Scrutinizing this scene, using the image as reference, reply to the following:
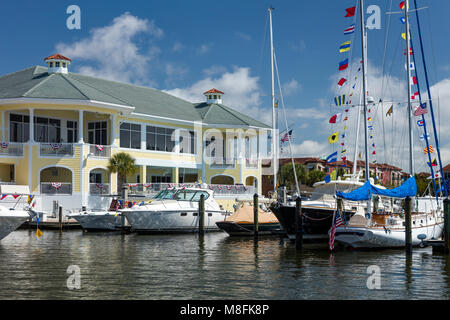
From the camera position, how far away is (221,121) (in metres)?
48.6

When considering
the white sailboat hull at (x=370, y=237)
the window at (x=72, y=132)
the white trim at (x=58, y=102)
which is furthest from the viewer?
the window at (x=72, y=132)

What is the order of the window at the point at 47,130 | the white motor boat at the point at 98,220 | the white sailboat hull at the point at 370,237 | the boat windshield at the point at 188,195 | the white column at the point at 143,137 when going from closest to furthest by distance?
the white sailboat hull at the point at 370,237 → the white motor boat at the point at 98,220 → the boat windshield at the point at 188,195 → the window at the point at 47,130 → the white column at the point at 143,137

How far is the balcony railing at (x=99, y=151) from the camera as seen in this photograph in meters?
38.9

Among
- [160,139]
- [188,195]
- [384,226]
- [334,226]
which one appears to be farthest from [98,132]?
[384,226]

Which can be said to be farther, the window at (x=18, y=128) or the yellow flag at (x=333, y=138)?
the window at (x=18, y=128)

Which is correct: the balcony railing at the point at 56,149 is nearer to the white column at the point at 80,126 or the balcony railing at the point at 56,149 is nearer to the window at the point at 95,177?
the white column at the point at 80,126

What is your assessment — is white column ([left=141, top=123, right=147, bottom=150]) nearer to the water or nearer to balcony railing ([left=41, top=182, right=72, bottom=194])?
balcony railing ([left=41, top=182, right=72, bottom=194])

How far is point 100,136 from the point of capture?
41.7 metres

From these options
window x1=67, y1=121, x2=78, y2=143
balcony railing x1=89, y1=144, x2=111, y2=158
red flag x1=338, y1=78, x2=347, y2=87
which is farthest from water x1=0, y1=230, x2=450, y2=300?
window x1=67, y1=121, x2=78, y2=143

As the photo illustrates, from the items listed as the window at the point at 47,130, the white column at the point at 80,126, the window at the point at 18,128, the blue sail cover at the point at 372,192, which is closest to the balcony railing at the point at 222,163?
the white column at the point at 80,126

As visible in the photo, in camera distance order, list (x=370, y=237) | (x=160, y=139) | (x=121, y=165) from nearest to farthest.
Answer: (x=370, y=237), (x=121, y=165), (x=160, y=139)

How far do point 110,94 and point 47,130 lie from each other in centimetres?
541

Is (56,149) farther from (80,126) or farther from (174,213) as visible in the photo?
(174,213)

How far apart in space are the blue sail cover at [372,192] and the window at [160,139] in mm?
23138
